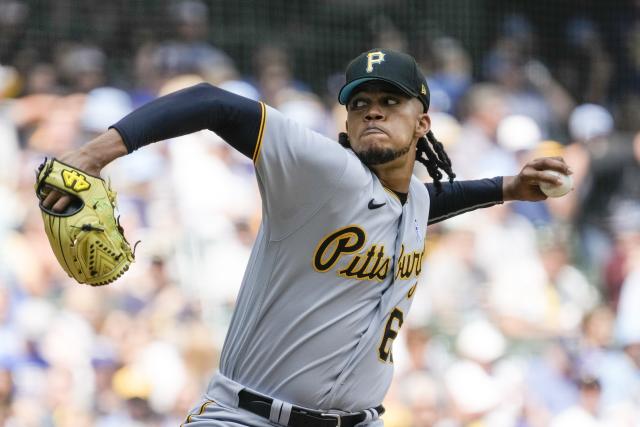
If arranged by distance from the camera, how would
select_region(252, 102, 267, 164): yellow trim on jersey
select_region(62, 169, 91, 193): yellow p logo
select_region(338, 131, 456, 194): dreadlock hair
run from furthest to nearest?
select_region(338, 131, 456, 194): dreadlock hair
select_region(252, 102, 267, 164): yellow trim on jersey
select_region(62, 169, 91, 193): yellow p logo

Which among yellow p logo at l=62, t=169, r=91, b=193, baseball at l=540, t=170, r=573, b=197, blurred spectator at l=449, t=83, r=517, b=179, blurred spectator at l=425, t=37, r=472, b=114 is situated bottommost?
yellow p logo at l=62, t=169, r=91, b=193

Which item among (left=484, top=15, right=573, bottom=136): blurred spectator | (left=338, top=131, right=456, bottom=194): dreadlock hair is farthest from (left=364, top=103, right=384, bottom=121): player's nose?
(left=484, top=15, right=573, bottom=136): blurred spectator

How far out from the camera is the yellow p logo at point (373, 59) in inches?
139

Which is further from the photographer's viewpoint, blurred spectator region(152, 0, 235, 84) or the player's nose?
blurred spectator region(152, 0, 235, 84)

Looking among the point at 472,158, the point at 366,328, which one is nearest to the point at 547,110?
the point at 472,158

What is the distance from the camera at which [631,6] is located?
35.4 feet

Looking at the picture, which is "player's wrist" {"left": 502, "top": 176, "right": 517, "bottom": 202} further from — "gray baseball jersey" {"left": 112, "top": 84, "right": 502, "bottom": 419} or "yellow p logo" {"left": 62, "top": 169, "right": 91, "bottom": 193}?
"yellow p logo" {"left": 62, "top": 169, "right": 91, "bottom": 193}

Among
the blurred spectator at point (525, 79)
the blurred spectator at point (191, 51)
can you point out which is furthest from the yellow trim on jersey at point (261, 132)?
the blurred spectator at point (525, 79)

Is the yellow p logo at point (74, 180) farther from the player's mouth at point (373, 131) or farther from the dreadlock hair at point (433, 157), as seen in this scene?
the dreadlock hair at point (433, 157)

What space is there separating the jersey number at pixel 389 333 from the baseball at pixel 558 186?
0.80m

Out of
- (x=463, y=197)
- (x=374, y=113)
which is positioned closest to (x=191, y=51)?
(x=463, y=197)

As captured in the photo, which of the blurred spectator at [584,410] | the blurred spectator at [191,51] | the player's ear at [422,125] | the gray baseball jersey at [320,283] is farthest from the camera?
the blurred spectator at [191,51]

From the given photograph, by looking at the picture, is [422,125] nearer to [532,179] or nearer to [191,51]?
[532,179]

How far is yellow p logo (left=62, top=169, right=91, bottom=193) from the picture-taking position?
273cm
